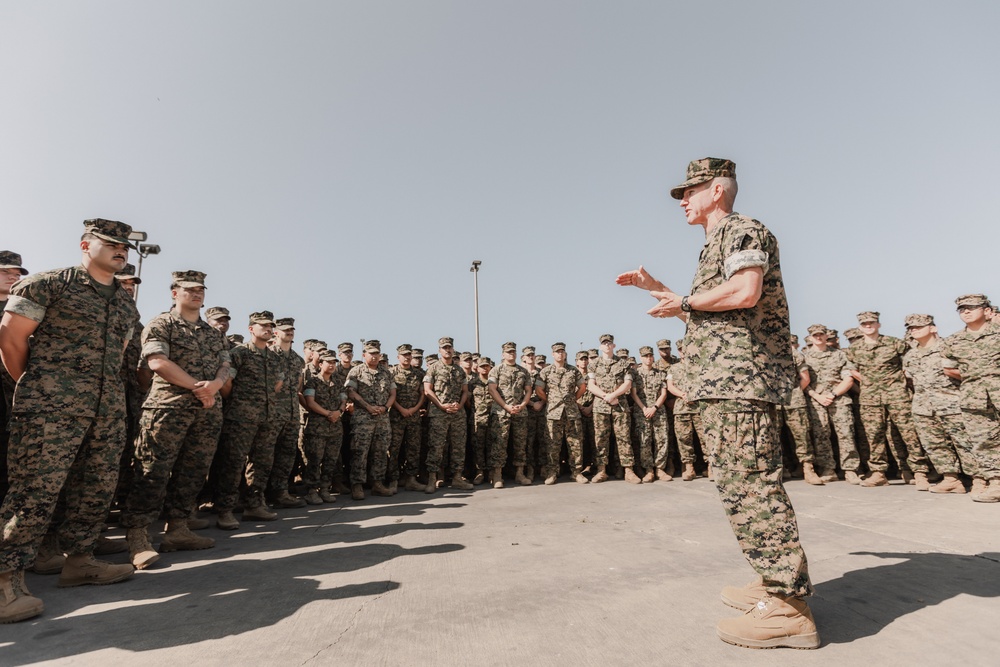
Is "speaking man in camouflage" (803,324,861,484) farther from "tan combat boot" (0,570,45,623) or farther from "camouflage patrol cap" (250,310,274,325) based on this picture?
"tan combat boot" (0,570,45,623)

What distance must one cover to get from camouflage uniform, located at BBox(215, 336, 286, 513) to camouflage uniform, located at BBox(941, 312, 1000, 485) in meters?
8.20

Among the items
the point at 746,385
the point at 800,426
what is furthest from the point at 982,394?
the point at 746,385

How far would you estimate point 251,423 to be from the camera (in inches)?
216

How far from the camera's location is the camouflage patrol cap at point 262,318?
5.87 meters

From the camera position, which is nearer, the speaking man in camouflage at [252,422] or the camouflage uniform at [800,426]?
the speaking man in camouflage at [252,422]

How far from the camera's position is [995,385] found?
575 cm

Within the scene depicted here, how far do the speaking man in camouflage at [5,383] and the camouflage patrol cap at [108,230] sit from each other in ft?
3.05

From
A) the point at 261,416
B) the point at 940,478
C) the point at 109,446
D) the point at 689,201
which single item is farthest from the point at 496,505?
the point at 940,478

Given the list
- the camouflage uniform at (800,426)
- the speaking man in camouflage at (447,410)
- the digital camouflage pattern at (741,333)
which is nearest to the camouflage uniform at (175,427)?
the speaking man in camouflage at (447,410)

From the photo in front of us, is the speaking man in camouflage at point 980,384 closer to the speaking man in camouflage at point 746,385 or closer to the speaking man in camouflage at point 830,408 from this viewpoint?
the speaking man in camouflage at point 830,408

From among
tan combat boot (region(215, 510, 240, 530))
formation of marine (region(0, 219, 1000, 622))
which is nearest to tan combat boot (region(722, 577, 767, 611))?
formation of marine (region(0, 219, 1000, 622))

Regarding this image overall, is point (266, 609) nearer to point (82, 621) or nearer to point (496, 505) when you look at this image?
point (82, 621)

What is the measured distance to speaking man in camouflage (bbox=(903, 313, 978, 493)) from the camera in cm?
610

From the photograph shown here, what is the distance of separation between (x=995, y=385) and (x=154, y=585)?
8.43 m
